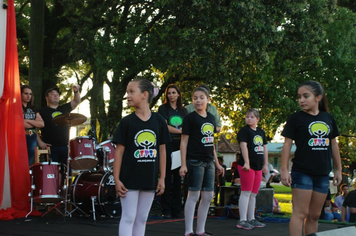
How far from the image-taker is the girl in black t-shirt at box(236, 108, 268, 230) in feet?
26.2

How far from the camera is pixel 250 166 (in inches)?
320

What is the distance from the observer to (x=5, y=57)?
9.15 metres

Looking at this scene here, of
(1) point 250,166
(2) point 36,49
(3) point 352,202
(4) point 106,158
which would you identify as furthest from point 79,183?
(2) point 36,49

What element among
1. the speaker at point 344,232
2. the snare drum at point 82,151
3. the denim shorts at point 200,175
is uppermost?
the snare drum at point 82,151

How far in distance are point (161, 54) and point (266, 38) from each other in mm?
3334

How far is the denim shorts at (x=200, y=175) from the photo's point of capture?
6566 millimetres

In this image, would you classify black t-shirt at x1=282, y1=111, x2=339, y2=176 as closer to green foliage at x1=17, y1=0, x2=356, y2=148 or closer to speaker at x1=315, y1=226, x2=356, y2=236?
speaker at x1=315, y1=226, x2=356, y2=236

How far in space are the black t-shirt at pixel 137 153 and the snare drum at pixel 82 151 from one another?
4.16 m

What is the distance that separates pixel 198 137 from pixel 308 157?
5.77 feet

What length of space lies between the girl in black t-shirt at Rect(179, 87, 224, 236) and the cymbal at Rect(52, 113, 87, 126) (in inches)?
93.4

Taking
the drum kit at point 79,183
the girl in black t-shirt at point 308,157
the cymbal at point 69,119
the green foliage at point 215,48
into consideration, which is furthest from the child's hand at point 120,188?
the green foliage at point 215,48

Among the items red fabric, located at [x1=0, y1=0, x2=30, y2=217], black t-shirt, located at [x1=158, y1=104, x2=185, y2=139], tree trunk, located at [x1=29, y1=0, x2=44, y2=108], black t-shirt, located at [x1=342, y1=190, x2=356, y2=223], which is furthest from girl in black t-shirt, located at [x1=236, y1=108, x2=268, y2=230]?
tree trunk, located at [x1=29, y1=0, x2=44, y2=108]

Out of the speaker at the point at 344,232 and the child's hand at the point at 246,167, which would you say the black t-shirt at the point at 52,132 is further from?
the speaker at the point at 344,232

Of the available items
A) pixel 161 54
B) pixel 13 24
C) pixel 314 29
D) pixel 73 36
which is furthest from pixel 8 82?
pixel 314 29
